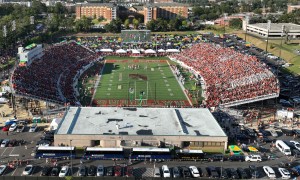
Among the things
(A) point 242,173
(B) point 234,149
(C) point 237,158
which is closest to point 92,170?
(A) point 242,173

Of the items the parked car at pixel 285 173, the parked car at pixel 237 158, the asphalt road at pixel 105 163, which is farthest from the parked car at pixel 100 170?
the parked car at pixel 285 173

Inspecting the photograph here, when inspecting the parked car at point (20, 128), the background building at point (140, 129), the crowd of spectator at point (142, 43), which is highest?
the crowd of spectator at point (142, 43)

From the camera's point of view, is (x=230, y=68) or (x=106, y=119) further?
(x=230, y=68)

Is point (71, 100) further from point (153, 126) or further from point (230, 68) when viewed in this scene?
point (230, 68)

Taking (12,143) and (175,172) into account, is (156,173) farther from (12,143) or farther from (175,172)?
(12,143)

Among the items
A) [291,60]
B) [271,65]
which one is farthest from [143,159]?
[291,60]

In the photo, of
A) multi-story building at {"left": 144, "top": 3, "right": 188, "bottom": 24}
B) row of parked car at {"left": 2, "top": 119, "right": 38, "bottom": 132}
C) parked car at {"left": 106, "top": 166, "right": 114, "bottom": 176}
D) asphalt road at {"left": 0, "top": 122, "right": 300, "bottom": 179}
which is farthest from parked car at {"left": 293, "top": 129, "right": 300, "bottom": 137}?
multi-story building at {"left": 144, "top": 3, "right": 188, "bottom": 24}

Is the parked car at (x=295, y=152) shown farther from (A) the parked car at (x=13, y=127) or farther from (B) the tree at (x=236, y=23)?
(B) the tree at (x=236, y=23)
